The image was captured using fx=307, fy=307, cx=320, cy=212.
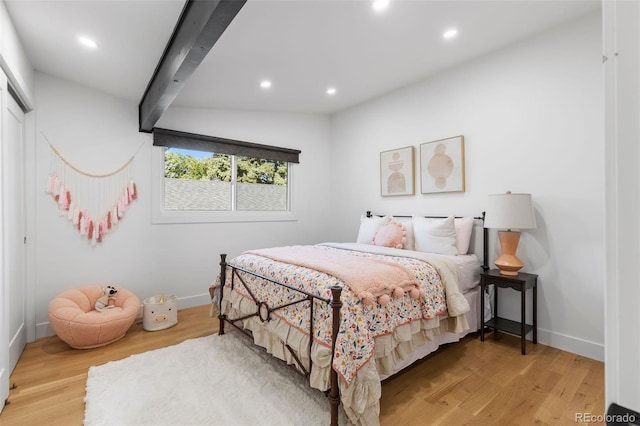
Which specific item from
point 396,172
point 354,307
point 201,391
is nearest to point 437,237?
point 396,172

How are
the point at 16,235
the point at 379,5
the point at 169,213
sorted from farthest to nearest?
the point at 169,213 < the point at 16,235 < the point at 379,5

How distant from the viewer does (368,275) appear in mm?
2084

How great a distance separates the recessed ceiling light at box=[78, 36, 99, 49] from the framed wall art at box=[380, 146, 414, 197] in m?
3.24

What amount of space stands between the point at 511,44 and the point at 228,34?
2680 mm

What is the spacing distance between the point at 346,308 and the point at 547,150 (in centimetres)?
244

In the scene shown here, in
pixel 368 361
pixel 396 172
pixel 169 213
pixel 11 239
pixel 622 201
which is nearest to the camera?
pixel 622 201

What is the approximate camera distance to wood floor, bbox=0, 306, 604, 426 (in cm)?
186

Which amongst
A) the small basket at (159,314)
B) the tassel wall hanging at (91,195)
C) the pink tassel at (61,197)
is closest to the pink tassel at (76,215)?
the tassel wall hanging at (91,195)

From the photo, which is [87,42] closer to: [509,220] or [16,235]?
[16,235]

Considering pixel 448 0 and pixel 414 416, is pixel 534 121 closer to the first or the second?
pixel 448 0

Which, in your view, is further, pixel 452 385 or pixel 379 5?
pixel 379 5

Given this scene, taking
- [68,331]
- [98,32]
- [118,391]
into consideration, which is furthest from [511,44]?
[68,331]

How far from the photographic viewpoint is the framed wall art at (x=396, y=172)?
3.92m

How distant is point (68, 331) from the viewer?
102 inches
